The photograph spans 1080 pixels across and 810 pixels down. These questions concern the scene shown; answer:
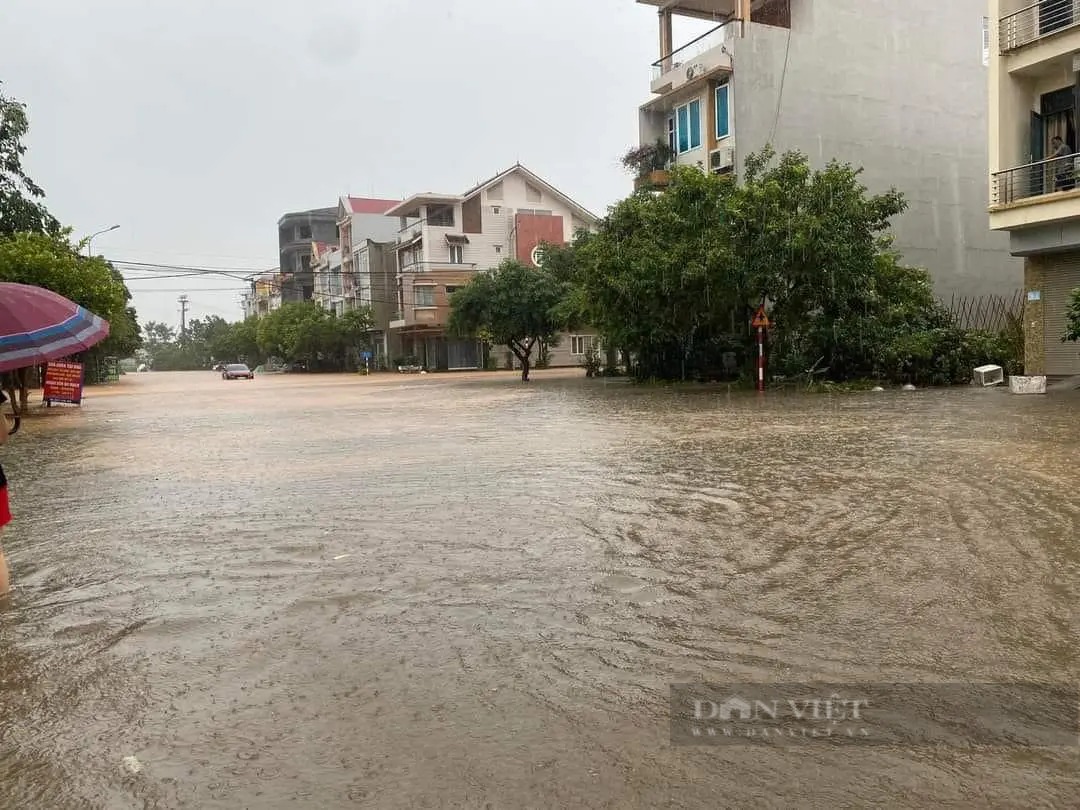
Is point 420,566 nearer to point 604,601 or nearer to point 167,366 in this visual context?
point 604,601

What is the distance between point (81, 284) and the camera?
76.0ft

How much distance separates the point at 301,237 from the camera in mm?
102562

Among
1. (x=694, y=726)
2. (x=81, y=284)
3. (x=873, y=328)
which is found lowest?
(x=694, y=726)

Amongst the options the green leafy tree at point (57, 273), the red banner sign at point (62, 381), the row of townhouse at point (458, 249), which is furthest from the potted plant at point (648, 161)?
the row of townhouse at point (458, 249)

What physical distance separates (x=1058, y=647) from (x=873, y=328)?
2071 cm

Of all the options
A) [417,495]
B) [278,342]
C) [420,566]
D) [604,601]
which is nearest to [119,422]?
[417,495]

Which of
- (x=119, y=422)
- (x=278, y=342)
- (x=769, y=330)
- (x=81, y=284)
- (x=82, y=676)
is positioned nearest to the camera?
(x=82, y=676)

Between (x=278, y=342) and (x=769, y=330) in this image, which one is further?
(x=278, y=342)

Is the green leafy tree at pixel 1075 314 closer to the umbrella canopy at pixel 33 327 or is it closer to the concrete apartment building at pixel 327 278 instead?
the umbrella canopy at pixel 33 327

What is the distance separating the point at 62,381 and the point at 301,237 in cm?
8054

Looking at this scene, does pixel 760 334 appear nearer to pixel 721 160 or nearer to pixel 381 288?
pixel 721 160

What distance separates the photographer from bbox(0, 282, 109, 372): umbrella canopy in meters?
5.38

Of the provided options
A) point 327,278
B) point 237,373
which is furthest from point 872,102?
Result: point 327,278

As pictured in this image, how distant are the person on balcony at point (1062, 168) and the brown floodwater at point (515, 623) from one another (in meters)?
13.3
